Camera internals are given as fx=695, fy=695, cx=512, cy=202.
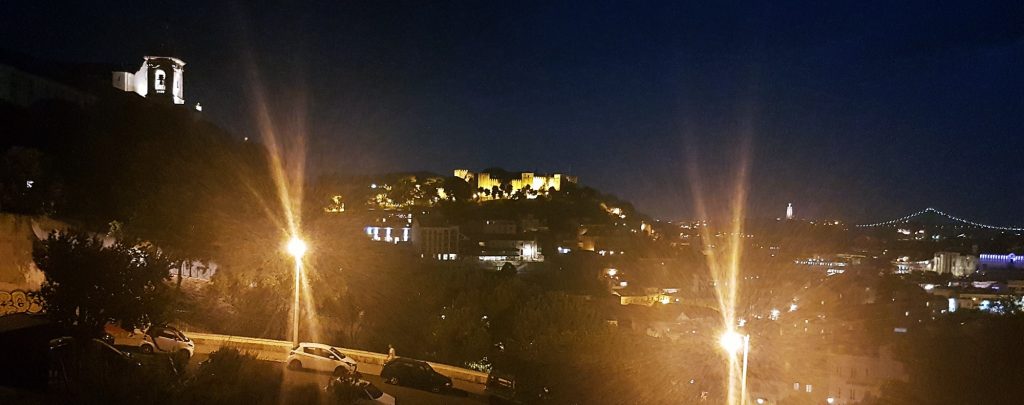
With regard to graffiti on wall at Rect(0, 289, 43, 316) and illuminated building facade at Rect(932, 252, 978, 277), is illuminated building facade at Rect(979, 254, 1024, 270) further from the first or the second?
graffiti on wall at Rect(0, 289, 43, 316)

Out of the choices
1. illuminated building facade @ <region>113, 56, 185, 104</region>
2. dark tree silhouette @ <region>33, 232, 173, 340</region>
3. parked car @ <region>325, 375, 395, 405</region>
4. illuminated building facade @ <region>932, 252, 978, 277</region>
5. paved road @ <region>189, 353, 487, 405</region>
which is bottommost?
illuminated building facade @ <region>932, 252, 978, 277</region>

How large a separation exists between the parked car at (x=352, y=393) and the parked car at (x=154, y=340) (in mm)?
3508

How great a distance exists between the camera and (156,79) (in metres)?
50.7

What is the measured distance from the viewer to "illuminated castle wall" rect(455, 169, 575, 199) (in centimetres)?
10525

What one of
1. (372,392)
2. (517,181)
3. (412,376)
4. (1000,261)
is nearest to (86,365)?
(372,392)

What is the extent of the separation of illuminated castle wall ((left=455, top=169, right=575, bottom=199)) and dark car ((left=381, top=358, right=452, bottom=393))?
9064 centimetres

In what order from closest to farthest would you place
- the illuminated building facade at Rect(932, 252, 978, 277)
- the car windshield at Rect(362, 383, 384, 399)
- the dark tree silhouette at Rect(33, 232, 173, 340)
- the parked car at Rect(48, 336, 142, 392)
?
1. the parked car at Rect(48, 336, 142, 392)
2. the car windshield at Rect(362, 383, 384, 399)
3. the dark tree silhouette at Rect(33, 232, 173, 340)
4. the illuminated building facade at Rect(932, 252, 978, 277)

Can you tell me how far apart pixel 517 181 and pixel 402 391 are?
95916 mm

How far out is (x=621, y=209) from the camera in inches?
4500

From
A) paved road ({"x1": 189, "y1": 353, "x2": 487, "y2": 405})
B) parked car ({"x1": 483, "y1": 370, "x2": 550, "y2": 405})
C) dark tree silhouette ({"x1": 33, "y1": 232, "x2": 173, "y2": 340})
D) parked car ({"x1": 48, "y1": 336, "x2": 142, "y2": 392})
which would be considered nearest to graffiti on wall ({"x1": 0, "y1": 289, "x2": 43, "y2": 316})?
dark tree silhouette ({"x1": 33, "y1": 232, "x2": 173, "y2": 340})

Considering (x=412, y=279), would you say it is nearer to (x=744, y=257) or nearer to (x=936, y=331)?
(x=936, y=331)

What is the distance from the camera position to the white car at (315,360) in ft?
39.2

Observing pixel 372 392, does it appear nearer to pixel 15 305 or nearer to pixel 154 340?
pixel 154 340

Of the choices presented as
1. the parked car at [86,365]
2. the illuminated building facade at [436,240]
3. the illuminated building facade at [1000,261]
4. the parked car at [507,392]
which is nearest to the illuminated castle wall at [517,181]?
the illuminated building facade at [436,240]
